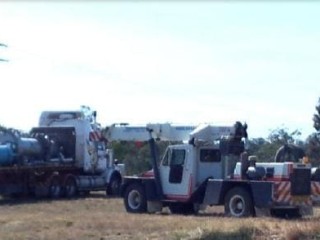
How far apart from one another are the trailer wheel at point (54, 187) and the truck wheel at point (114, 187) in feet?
13.3

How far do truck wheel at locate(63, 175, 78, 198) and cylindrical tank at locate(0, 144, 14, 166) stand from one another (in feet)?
13.3

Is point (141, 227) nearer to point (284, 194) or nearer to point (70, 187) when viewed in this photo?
point (284, 194)

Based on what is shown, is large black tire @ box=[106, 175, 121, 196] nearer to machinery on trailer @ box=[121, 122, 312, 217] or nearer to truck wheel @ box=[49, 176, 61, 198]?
truck wheel @ box=[49, 176, 61, 198]

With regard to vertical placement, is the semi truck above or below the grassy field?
above

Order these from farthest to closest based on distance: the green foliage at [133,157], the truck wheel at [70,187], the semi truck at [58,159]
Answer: the green foliage at [133,157], the truck wheel at [70,187], the semi truck at [58,159]

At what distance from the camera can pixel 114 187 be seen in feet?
160

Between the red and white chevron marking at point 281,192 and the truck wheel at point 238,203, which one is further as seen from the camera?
the truck wheel at point 238,203

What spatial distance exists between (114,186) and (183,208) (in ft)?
51.2

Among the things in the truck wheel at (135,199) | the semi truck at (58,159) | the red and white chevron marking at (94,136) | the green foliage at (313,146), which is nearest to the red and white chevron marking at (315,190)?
the truck wheel at (135,199)

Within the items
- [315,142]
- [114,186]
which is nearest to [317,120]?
[315,142]

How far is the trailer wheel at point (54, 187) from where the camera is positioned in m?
43.8

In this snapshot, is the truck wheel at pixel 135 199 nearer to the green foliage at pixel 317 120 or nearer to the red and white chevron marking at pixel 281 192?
the red and white chevron marking at pixel 281 192

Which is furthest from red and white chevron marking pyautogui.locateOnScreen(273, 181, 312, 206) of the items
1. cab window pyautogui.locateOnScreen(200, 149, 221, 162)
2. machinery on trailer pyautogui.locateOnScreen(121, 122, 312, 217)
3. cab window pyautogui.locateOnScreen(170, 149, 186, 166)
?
cab window pyautogui.locateOnScreen(170, 149, 186, 166)

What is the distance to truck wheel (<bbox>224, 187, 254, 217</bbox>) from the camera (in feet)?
99.5
